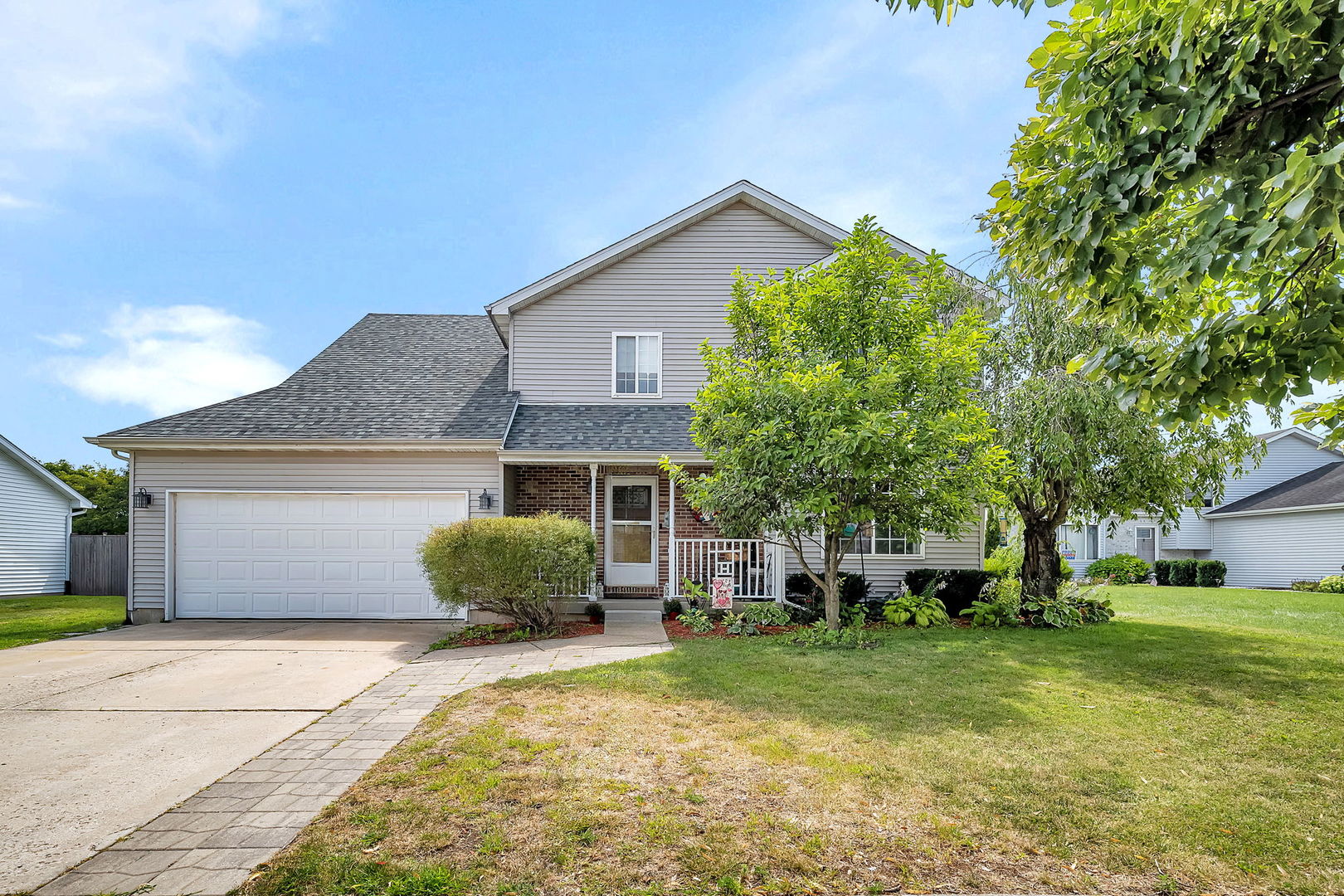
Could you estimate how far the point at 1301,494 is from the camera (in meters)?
22.5

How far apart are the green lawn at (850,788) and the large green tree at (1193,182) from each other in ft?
7.54

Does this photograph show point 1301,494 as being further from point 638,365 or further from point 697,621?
point 697,621

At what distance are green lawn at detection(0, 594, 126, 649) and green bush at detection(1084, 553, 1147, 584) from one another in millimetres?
28911

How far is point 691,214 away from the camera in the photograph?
528 inches

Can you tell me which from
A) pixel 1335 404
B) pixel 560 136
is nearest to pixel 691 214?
pixel 560 136

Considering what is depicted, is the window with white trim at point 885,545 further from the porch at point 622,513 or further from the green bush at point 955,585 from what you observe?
the porch at point 622,513

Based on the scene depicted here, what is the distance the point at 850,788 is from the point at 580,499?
9287mm

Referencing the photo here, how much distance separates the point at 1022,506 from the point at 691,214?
8056mm

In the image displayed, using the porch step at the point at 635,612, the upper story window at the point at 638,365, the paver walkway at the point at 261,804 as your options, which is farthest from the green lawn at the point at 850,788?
the upper story window at the point at 638,365

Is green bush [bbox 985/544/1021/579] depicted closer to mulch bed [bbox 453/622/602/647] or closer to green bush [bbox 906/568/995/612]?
green bush [bbox 906/568/995/612]

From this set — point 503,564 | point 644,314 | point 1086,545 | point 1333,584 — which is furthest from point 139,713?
point 1086,545

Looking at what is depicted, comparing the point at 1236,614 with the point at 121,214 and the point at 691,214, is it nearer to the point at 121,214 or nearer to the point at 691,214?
the point at 691,214

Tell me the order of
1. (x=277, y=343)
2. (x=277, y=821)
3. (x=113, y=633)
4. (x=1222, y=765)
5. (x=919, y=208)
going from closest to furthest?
(x=277, y=821), (x=1222, y=765), (x=113, y=633), (x=919, y=208), (x=277, y=343)

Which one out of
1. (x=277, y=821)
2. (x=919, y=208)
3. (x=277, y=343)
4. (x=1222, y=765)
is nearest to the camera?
(x=277, y=821)
